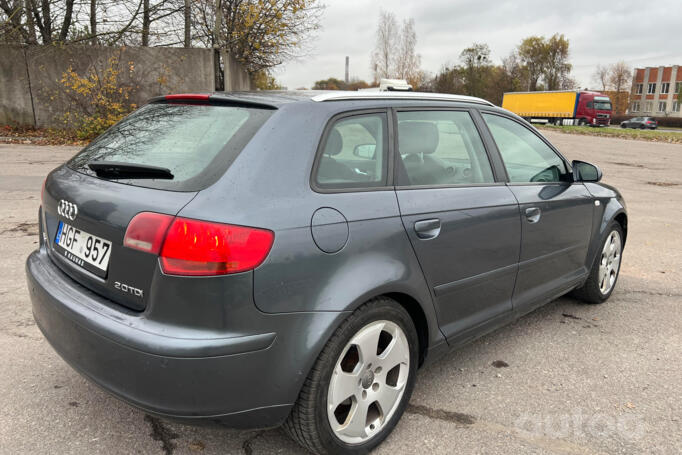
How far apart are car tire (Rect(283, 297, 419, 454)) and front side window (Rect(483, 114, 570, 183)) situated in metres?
1.31

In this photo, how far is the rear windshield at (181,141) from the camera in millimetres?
2080

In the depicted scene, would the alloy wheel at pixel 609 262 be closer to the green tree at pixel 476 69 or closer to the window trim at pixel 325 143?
the window trim at pixel 325 143

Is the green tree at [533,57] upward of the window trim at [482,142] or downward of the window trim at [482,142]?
upward

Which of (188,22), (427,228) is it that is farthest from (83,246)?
(188,22)

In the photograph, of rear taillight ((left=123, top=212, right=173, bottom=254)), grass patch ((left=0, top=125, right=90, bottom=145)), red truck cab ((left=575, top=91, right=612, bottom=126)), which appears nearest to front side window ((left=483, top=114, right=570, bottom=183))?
rear taillight ((left=123, top=212, right=173, bottom=254))

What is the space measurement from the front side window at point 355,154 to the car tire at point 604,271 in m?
2.33

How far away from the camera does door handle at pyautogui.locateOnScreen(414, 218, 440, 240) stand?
2425 mm

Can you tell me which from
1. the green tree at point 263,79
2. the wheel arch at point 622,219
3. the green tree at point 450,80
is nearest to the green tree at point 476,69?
the green tree at point 450,80

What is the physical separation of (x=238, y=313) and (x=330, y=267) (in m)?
0.39

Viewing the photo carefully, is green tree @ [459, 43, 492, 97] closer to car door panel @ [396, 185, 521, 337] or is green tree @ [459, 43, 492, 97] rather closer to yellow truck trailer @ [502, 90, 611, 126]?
yellow truck trailer @ [502, 90, 611, 126]

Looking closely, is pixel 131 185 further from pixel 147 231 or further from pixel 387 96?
pixel 387 96

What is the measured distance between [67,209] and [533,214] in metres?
2.47

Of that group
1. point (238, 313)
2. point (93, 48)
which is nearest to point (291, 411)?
point (238, 313)

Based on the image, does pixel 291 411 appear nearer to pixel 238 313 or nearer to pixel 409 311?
pixel 238 313
